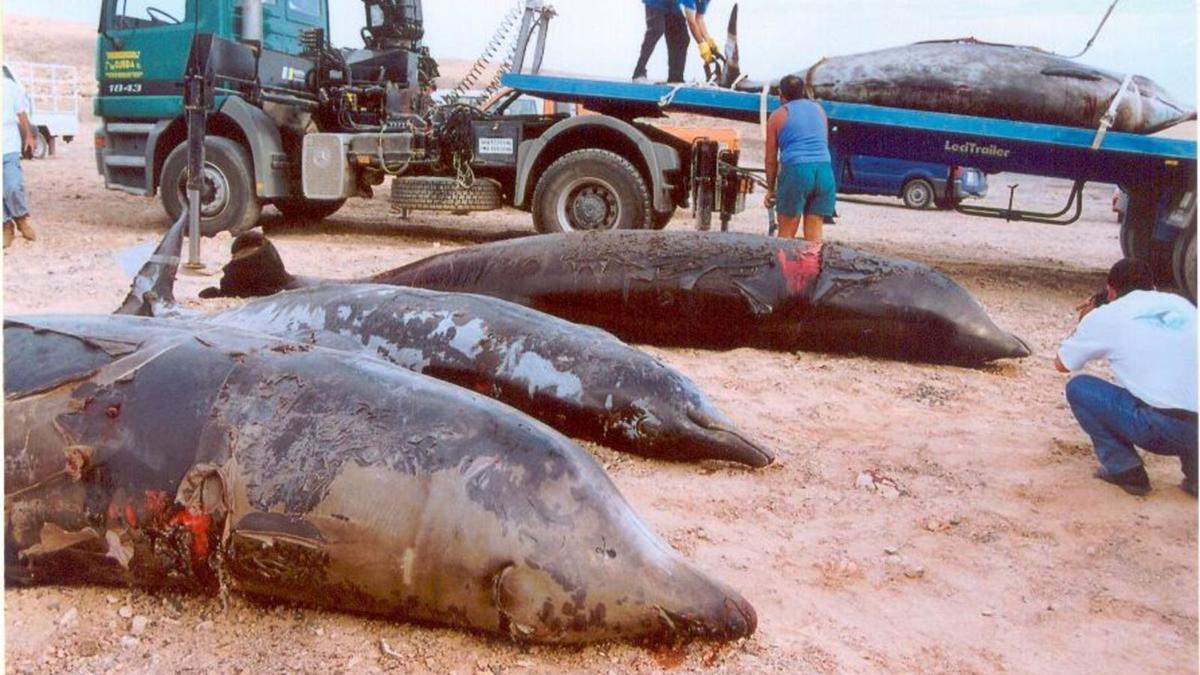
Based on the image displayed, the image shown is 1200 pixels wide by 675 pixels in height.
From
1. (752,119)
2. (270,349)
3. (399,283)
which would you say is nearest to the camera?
(270,349)

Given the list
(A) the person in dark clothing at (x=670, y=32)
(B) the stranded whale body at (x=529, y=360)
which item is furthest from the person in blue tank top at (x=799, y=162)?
(B) the stranded whale body at (x=529, y=360)

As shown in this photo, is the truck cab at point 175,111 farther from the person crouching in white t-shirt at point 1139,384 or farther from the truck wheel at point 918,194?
the truck wheel at point 918,194

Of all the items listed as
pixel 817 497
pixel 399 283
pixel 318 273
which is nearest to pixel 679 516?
pixel 817 497

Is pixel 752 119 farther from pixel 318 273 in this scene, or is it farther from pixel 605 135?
pixel 318 273

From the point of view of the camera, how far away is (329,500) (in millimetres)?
2385

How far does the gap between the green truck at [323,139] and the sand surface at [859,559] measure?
419cm

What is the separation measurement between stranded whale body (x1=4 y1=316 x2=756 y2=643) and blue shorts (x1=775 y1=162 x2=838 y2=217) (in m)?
5.46

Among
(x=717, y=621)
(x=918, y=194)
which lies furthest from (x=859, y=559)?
(x=918, y=194)

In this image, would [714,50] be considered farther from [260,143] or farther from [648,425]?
[648,425]

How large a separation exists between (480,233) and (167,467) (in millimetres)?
9682

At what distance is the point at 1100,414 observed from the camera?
3895 mm

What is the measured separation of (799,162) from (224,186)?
5.99 meters

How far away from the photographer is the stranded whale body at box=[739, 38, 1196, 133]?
317 inches

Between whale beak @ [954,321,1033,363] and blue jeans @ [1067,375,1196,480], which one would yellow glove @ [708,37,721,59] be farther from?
blue jeans @ [1067,375,1196,480]
